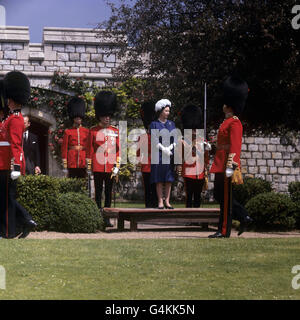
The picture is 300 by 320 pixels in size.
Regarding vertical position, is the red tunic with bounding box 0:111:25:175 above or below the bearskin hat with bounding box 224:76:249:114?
below

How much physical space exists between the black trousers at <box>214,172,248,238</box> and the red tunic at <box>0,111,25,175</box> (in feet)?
7.47

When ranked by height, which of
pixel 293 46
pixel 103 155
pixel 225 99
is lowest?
pixel 103 155

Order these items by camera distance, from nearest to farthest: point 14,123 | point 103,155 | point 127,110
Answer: point 14,123, point 103,155, point 127,110

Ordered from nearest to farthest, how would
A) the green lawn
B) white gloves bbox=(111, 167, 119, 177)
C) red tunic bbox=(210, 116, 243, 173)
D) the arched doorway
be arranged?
1. the green lawn
2. red tunic bbox=(210, 116, 243, 173)
3. white gloves bbox=(111, 167, 119, 177)
4. the arched doorway

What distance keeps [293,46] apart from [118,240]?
22.8 feet

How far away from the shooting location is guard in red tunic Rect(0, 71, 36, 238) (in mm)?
7305

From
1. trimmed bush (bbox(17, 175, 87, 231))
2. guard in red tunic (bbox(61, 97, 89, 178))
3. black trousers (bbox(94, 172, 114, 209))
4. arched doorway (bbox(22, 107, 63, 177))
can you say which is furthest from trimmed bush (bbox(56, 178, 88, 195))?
arched doorway (bbox(22, 107, 63, 177))

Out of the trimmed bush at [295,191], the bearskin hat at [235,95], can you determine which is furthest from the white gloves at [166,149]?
the trimmed bush at [295,191]

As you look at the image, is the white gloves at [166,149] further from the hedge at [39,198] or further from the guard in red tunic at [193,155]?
the hedge at [39,198]

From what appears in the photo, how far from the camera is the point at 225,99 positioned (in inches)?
305

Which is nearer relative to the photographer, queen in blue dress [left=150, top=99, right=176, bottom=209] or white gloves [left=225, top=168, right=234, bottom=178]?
white gloves [left=225, top=168, right=234, bottom=178]

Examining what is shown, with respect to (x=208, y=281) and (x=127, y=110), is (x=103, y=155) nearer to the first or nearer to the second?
(x=208, y=281)

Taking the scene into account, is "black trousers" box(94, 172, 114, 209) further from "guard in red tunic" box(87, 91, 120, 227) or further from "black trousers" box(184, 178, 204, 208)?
"black trousers" box(184, 178, 204, 208)

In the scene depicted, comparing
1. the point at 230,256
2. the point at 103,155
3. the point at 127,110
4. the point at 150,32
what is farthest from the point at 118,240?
the point at 127,110
